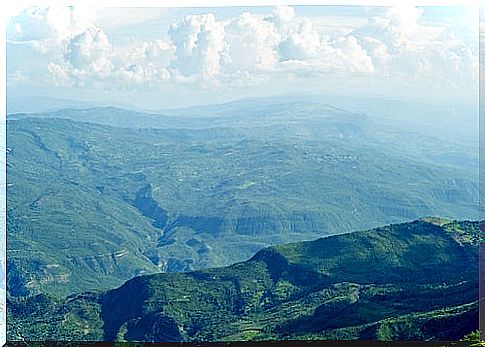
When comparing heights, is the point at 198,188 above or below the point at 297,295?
below

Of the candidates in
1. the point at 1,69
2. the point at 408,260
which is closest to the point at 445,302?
the point at 408,260

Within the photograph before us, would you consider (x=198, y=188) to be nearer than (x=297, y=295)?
No

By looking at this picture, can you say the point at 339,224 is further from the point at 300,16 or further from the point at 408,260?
the point at 300,16

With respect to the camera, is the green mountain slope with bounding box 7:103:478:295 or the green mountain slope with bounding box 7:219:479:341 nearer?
the green mountain slope with bounding box 7:219:479:341
